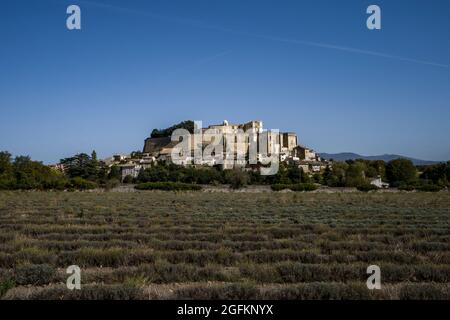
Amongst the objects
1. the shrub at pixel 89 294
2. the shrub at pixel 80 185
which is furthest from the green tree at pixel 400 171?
the shrub at pixel 89 294

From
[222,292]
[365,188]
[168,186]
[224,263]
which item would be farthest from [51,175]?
[222,292]

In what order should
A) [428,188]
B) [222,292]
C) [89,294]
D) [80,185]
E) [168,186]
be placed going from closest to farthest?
[89,294] → [222,292] → [428,188] → [80,185] → [168,186]

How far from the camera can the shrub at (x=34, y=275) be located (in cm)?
692

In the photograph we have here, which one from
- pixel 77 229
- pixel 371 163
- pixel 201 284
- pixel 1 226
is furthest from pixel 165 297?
pixel 371 163

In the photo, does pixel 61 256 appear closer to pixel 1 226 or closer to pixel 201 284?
pixel 201 284

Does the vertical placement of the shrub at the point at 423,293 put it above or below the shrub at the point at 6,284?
below

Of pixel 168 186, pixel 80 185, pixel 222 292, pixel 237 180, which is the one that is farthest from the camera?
pixel 237 180

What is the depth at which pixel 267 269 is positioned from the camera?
7.54 metres

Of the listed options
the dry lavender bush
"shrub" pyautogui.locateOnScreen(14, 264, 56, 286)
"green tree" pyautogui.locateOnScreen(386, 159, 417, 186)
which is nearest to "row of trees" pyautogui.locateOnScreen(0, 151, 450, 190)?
"green tree" pyautogui.locateOnScreen(386, 159, 417, 186)

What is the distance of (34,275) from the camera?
22.9ft

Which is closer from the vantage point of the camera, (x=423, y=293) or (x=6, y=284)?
(x=423, y=293)

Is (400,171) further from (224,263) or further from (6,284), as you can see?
(6,284)

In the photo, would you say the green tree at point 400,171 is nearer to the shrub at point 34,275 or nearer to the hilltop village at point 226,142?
the hilltop village at point 226,142

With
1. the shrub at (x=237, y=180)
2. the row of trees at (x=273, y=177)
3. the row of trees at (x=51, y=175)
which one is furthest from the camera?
the row of trees at (x=273, y=177)
